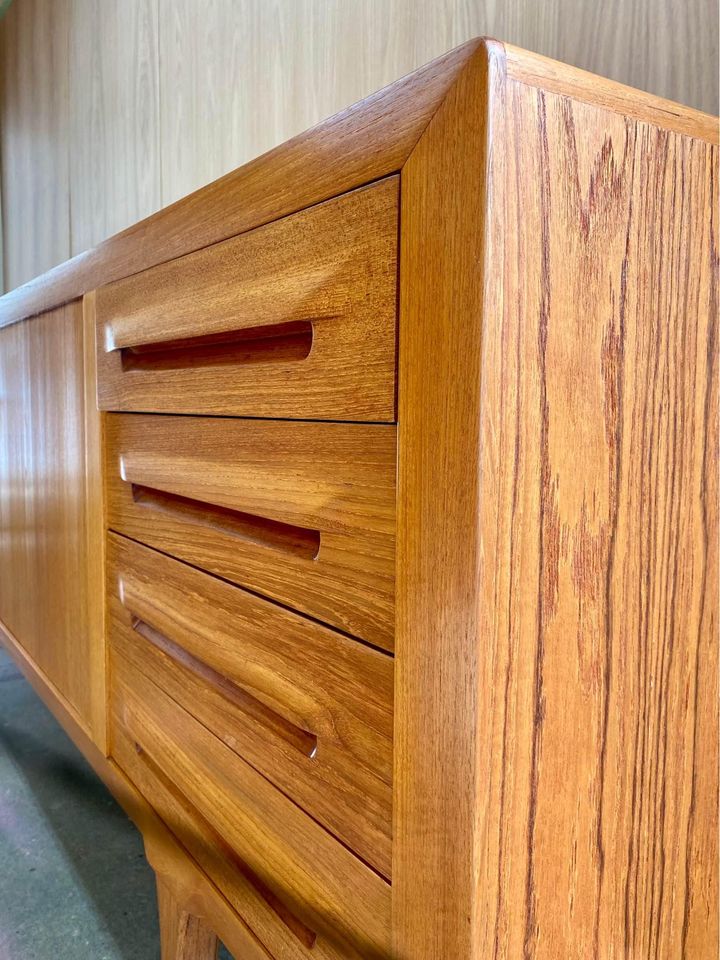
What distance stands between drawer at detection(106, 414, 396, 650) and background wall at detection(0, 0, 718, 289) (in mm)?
434

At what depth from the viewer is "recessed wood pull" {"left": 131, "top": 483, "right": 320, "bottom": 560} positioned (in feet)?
1.61

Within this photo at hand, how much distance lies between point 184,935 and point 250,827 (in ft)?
0.84

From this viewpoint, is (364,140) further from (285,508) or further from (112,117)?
(112,117)

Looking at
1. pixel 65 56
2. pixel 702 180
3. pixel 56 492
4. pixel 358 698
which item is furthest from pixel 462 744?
pixel 65 56

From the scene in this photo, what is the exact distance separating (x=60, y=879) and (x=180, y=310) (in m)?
0.85

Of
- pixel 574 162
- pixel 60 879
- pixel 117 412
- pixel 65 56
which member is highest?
pixel 65 56

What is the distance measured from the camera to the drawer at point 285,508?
0.41m

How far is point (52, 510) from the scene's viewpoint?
3.35 ft

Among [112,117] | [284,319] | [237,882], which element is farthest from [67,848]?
[112,117]

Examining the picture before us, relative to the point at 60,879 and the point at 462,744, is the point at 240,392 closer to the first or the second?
the point at 462,744

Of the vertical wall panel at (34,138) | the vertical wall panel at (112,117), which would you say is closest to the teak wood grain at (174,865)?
the vertical wall panel at (112,117)

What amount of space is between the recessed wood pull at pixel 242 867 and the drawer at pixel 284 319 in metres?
0.35

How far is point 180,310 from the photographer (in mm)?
613

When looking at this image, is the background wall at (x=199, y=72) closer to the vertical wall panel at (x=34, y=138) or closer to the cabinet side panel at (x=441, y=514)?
the vertical wall panel at (x=34, y=138)
